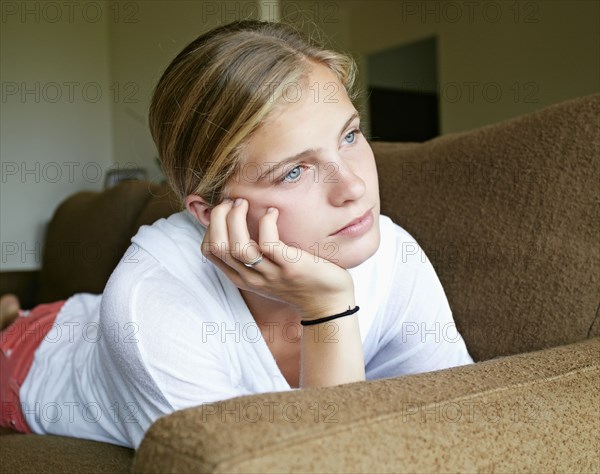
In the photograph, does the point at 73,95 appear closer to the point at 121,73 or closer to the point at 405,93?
the point at 121,73

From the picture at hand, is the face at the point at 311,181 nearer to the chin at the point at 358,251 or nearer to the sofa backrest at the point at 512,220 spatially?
the chin at the point at 358,251

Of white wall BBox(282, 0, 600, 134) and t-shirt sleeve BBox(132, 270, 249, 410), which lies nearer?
t-shirt sleeve BBox(132, 270, 249, 410)

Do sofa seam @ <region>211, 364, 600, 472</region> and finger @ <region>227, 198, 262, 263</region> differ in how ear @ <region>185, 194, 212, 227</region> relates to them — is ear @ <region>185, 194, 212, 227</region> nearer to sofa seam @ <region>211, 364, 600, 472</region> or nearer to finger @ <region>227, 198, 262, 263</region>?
finger @ <region>227, 198, 262, 263</region>

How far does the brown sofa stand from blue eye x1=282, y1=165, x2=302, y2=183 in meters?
0.33

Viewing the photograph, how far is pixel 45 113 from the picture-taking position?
437 cm

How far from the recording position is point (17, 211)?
419cm

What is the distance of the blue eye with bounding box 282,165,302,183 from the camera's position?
2.95 feet

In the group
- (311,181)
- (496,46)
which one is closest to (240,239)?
(311,181)

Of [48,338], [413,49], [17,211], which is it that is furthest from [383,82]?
[48,338]

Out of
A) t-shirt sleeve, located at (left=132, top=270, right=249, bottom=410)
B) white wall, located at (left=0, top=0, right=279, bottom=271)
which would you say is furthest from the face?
white wall, located at (left=0, top=0, right=279, bottom=271)

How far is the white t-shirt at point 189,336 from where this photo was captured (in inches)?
34.7

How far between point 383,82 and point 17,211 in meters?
4.21

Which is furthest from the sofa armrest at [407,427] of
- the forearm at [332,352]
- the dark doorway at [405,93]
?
the dark doorway at [405,93]

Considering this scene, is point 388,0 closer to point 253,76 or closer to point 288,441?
point 253,76
